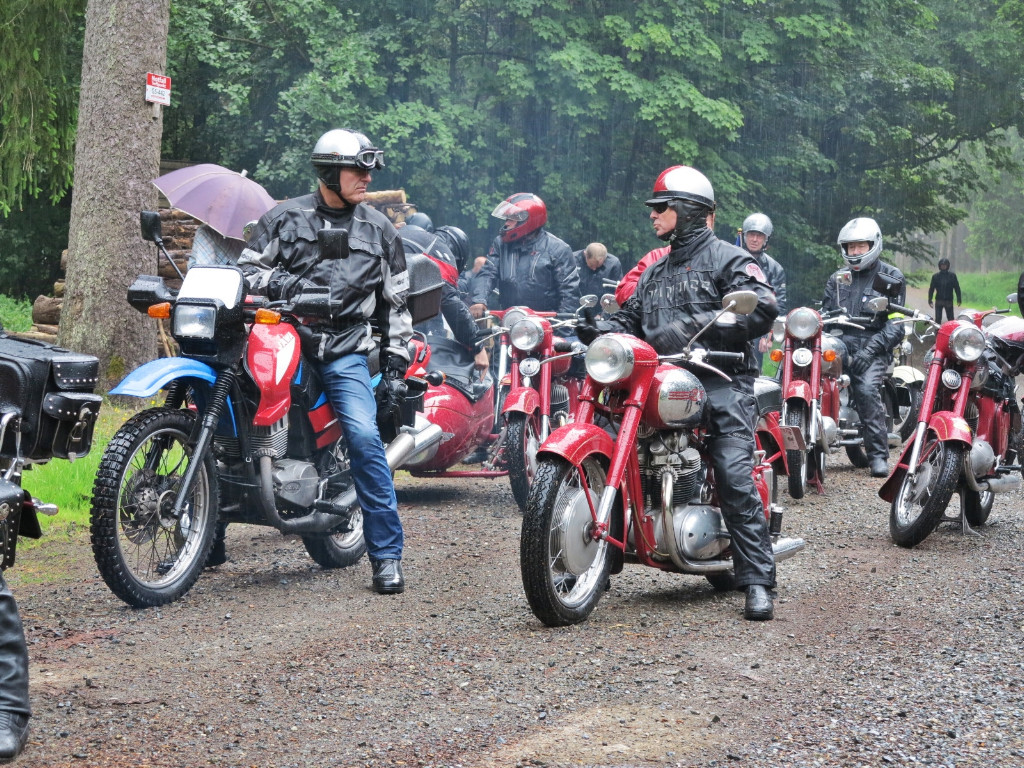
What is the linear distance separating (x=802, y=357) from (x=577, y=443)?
553 centimetres

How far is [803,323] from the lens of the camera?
10625mm

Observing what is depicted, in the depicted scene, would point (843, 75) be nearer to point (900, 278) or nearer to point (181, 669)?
point (900, 278)

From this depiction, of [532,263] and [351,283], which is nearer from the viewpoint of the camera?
[351,283]

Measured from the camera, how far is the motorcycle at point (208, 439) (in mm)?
5664

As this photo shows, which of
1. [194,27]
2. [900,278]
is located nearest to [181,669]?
[900,278]

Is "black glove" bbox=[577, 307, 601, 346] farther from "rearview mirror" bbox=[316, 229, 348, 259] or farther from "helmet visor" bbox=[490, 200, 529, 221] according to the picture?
"helmet visor" bbox=[490, 200, 529, 221]

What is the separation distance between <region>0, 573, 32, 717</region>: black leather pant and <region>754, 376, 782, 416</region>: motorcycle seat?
13.4 ft

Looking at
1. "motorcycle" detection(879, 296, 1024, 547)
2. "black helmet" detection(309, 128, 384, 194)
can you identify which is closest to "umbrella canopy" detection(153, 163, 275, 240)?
"black helmet" detection(309, 128, 384, 194)

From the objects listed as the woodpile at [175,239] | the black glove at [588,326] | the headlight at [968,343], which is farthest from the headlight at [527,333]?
the woodpile at [175,239]

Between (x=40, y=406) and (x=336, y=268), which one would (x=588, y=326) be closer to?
(x=336, y=268)

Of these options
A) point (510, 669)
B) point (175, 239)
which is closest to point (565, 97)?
point (175, 239)

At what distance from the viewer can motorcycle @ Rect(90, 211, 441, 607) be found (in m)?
5.66

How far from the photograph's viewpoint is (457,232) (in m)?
11.6

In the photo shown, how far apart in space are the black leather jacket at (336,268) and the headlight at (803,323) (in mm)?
4747
